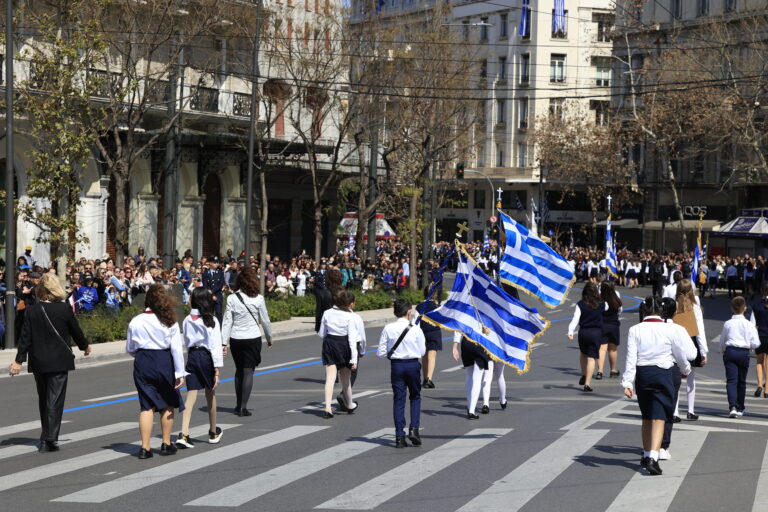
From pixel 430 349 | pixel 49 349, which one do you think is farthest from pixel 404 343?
pixel 430 349

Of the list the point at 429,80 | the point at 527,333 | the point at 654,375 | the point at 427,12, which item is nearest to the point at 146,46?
the point at 429,80

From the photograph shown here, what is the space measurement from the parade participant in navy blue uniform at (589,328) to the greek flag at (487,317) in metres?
3.79

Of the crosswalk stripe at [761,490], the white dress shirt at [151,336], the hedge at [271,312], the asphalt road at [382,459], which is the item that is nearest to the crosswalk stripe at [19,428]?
the asphalt road at [382,459]

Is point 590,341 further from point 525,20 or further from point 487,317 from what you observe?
point 525,20

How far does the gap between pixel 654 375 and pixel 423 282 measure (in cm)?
3127

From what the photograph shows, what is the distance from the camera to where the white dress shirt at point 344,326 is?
14.0 meters

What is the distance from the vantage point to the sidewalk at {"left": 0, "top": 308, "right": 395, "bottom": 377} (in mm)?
19953

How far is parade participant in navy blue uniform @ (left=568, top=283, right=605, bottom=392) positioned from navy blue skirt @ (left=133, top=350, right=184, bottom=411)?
26.1 ft

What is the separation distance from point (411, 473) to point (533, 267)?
19.3ft

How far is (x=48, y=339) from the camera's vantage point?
11.5 metres

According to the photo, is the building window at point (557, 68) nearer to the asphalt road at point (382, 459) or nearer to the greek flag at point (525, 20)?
the greek flag at point (525, 20)

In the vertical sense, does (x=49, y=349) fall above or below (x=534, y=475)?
above

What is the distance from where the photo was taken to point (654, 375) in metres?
10.7

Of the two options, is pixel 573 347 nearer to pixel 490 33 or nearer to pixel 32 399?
pixel 32 399
